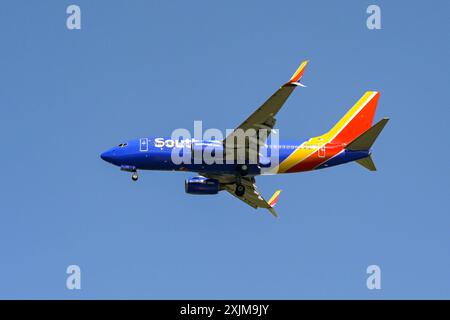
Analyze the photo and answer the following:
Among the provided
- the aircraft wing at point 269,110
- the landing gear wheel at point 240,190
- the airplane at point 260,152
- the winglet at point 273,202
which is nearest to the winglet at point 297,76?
the aircraft wing at point 269,110

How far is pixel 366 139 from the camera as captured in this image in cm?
8188

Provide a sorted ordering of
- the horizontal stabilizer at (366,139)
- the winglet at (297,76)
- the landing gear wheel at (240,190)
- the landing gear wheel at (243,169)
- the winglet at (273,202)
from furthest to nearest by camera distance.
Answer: the winglet at (273,202), the landing gear wheel at (240,190), the landing gear wheel at (243,169), the horizontal stabilizer at (366,139), the winglet at (297,76)

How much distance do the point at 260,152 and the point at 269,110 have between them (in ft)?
26.8

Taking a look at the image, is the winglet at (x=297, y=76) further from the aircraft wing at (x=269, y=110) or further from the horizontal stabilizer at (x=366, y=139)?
the horizontal stabilizer at (x=366, y=139)

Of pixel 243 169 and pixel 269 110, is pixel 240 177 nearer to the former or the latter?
pixel 243 169

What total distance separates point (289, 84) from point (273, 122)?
6212 mm

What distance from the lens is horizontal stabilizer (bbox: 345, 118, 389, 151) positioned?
80.0 m

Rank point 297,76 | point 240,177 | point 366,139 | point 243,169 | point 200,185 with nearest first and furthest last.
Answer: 1. point 297,76
2. point 366,139
3. point 243,169
4. point 240,177
5. point 200,185

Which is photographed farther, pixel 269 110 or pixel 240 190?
pixel 240 190

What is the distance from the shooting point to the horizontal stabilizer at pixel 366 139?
80.0 metres

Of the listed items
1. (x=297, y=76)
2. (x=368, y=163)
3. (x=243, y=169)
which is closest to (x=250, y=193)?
(x=243, y=169)

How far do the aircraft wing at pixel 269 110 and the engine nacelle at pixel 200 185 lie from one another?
729 centimetres
